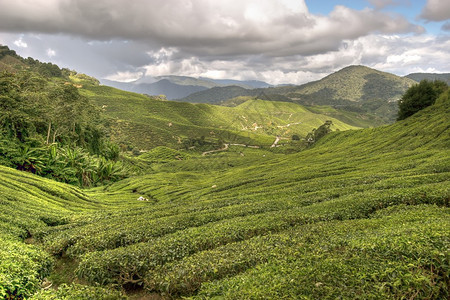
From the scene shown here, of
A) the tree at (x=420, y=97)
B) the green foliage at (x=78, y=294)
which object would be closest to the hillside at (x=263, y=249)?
the green foliage at (x=78, y=294)

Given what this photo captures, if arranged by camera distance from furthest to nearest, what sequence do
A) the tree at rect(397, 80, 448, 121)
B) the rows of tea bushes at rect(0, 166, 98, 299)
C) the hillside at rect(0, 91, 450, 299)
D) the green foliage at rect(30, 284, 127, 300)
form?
1. the tree at rect(397, 80, 448, 121)
2. the rows of tea bushes at rect(0, 166, 98, 299)
3. the green foliage at rect(30, 284, 127, 300)
4. the hillside at rect(0, 91, 450, 299)

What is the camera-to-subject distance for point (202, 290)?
12.2 metres

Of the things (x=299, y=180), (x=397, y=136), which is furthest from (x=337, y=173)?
(x=397, y=136)

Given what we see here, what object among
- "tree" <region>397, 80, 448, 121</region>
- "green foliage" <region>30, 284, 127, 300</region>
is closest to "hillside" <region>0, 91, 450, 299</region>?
"green foliage" <region>30, 284, 127, 300</region>

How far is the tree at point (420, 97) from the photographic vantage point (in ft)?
314

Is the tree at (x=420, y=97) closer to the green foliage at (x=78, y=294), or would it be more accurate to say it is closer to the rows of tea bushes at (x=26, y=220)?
the rows of tea bushes at (x=26, y=220)

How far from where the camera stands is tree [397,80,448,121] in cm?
9586

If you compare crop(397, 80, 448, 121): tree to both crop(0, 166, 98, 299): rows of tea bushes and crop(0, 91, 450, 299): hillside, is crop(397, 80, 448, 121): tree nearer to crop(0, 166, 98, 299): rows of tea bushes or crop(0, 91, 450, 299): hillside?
crop(0, 91, 450, 299): hillside

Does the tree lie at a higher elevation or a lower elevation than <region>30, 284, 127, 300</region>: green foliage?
higher

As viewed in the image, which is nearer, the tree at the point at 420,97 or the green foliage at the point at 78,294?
the green foliage at the point at 78,294

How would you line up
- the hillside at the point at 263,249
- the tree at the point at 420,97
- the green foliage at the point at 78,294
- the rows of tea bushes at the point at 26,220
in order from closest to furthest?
1. the hillside at the point at 263,249
2. the green foliage at the point at 78,294
3. the rows of tea bushes at the point at 26,220
4. the tree at the point at 420,97

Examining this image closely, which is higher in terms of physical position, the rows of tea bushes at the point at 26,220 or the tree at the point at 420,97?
the tree at the point at 420,97

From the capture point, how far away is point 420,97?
9725 centimetres

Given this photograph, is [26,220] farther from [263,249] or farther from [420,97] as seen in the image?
[420,97]
